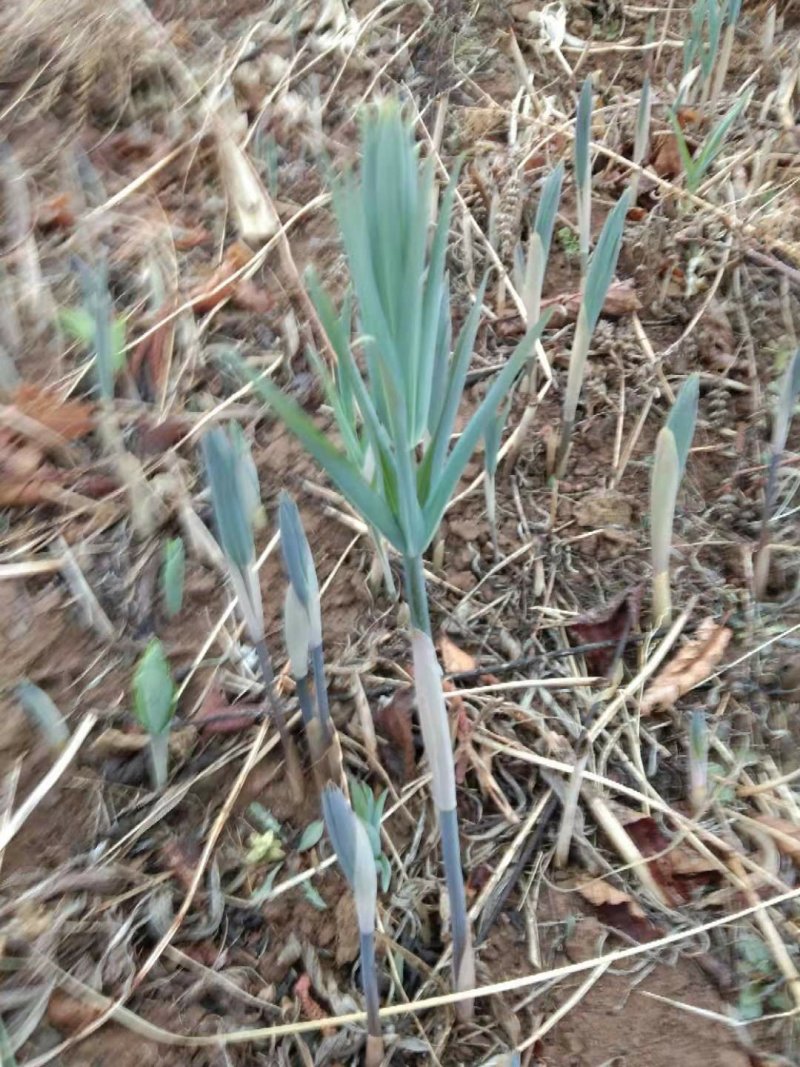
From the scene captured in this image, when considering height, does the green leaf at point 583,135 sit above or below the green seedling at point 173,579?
above

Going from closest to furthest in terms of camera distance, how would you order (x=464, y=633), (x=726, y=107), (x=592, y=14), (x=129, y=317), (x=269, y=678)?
(x=269, y=678) → (x=464, y=633) → (x=129, y=317) → (x=726, y=107) → (x=592, y=14)

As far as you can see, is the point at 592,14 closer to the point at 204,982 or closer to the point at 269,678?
the point at 269,678

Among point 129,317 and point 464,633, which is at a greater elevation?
point 129,317

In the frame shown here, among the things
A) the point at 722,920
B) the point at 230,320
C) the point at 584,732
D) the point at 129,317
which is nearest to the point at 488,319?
the point at 230,320

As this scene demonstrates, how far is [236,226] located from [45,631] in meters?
0.63

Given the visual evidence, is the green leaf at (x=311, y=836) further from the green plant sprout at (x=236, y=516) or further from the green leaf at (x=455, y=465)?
the green leaf at (x=455, y=465)

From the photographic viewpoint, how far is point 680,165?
136 cm

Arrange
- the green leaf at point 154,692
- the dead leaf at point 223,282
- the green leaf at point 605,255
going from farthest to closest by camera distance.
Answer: the dead leaf at point 223,282, the green leaf at point 605,255, the green leaf at point 154,692

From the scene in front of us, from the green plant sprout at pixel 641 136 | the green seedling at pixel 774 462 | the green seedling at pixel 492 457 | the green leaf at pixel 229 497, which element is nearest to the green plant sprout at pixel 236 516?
the green leaf at pixel 229 497

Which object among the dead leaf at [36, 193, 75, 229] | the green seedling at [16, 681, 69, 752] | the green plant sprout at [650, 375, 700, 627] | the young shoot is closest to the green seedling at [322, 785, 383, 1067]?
the young shoot

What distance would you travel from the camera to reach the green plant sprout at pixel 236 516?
0.63m

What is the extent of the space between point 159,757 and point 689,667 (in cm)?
47

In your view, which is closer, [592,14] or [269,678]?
[269,678]

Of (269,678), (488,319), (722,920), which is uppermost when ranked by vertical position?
(269,678)
